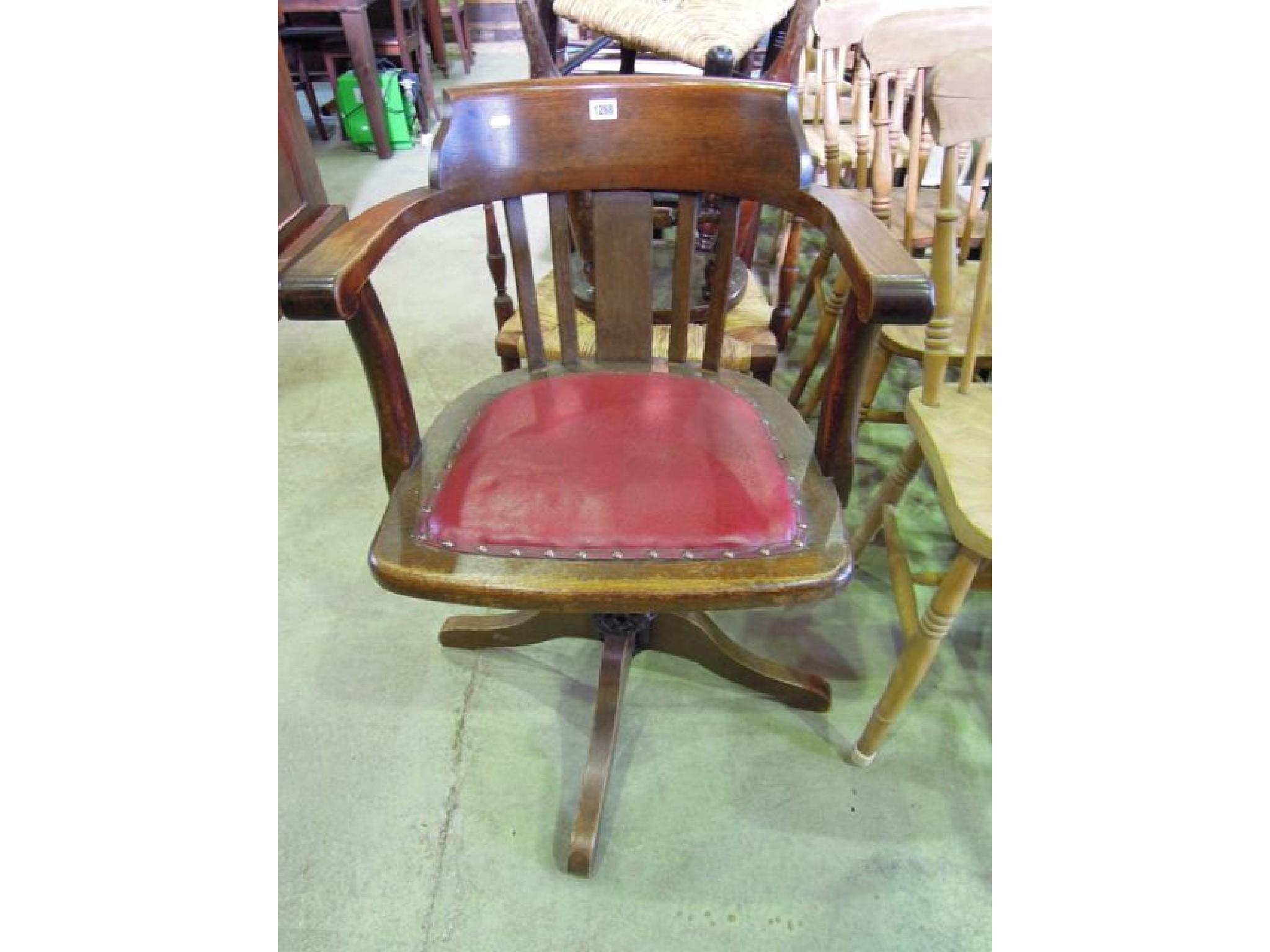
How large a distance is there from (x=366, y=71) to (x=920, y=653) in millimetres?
3781

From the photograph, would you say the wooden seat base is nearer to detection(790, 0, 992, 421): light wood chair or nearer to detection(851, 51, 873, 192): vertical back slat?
detection(790, 0, 992, 421): light wood chair

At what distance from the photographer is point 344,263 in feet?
2.61

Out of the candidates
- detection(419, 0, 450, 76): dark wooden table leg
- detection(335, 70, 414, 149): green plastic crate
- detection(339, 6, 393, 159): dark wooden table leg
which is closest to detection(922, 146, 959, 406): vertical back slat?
detection(339, 6, 393, 159): dark wooden table leg

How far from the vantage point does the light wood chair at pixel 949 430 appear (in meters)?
0.92

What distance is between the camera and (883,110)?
4.84 feet

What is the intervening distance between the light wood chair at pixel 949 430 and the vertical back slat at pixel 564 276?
1.70ft

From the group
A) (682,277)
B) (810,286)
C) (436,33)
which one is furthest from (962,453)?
(436,33)

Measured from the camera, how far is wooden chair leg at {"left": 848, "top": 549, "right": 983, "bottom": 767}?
3.34 ft

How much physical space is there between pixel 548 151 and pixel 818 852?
3.71 feet

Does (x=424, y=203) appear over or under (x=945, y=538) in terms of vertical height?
over

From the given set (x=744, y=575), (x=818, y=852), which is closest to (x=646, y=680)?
(x=818, y=852)

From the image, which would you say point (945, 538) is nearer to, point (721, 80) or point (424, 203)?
point (721, 80)

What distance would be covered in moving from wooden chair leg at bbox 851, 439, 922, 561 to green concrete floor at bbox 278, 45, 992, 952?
0.19m

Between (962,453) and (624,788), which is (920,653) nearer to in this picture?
(962,453)
